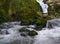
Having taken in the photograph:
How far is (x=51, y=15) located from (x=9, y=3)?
6.04 meters

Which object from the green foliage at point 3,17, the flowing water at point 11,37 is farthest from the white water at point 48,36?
the green foliage at point 3,17

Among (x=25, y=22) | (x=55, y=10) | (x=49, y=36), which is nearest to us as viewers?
(x=49, y=36)

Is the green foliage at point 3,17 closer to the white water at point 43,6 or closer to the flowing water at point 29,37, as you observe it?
the flowing water at point 29,37

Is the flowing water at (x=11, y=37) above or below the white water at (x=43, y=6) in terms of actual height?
below

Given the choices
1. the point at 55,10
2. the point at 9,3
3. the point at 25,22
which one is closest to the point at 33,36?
the point at 25,22

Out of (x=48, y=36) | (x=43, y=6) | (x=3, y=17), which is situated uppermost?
(x=43, y=6)

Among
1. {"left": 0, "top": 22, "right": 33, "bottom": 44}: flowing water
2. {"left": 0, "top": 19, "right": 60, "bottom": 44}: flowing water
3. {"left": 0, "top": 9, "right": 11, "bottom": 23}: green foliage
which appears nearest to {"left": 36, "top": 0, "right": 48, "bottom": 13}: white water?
{"left": 0, "top": 9, "right": 11, "bottom": 23}: green foliage

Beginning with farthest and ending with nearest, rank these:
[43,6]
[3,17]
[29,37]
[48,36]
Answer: [43,6], [3,17], [48,36], [29,37]

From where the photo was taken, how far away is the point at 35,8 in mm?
26547

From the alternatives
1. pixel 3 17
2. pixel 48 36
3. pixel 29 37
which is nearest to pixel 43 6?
pixel 3 17

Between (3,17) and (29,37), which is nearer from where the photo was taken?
(29,37)

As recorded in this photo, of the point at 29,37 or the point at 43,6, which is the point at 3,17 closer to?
the point at 29,37

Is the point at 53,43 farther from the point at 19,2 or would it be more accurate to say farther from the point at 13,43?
the point at 19,2

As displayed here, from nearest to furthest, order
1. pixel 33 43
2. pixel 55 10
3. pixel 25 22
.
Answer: pixel 33 43 → pixel 25 22 → pixel 55 10
